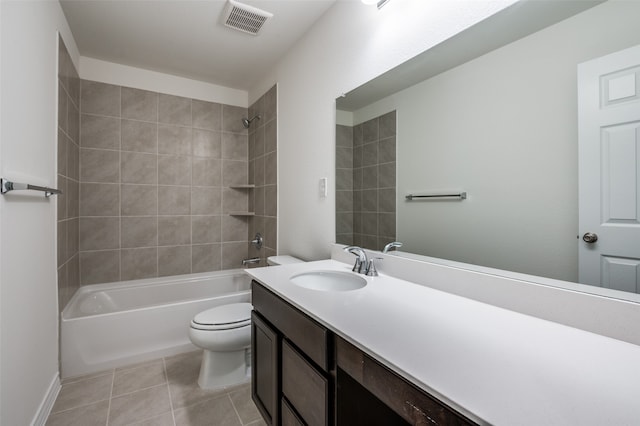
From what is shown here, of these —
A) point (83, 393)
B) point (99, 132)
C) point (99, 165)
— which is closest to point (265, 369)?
point (83, 393)

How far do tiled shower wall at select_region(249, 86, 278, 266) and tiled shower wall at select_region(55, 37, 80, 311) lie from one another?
1.47m

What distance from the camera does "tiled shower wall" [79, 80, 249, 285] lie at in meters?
2.56

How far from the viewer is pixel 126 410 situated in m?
1.61

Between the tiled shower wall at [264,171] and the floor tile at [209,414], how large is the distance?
121cm

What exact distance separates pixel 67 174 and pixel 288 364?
2152mm

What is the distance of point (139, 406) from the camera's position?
164 centimetres

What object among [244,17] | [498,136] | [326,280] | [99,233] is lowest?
[326,280]

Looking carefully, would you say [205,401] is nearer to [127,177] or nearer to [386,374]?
[386,374]

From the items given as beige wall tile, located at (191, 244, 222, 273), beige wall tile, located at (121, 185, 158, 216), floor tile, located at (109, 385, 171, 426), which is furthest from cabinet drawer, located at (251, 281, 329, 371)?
beige wall tile, located at (121, 185, 158, 216)

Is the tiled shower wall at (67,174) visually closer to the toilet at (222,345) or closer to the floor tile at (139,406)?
the floor tile at (139,406)

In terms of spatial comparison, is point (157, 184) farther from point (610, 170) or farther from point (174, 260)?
point (610, 170)

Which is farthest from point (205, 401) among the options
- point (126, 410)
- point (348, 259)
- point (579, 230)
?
point (579, 230)

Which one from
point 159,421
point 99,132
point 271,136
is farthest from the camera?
point 271,136

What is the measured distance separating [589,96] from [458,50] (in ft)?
1.63
